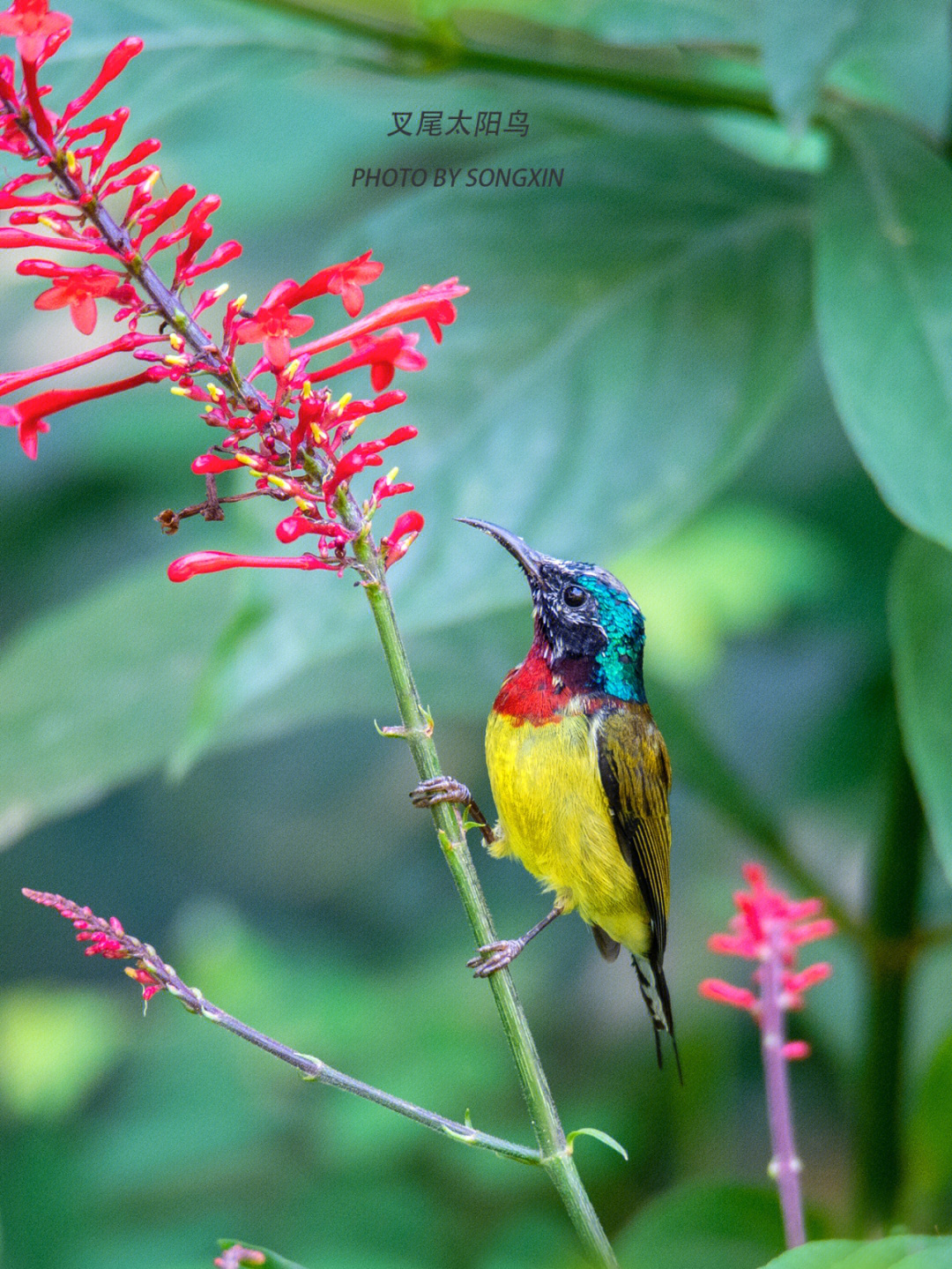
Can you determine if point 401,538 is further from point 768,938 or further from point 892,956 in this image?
point 892,956

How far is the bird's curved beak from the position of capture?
61 centimetres

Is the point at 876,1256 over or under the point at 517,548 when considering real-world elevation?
under

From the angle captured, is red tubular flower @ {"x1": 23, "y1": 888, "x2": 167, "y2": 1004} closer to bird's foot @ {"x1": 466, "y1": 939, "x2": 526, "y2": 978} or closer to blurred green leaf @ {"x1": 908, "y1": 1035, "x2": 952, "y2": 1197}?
bird's foot @ {"x1": 466, "y1": 939, "x2": 526, "y2": 978}

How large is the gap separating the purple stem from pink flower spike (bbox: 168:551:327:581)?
1.17 ft

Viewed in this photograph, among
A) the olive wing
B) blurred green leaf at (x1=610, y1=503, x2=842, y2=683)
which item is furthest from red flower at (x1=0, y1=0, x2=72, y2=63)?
blurred green leaf at (x1=610, y1=503, x2=842, y2=683)

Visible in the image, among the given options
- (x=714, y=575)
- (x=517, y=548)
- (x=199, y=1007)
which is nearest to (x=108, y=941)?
(x=199, y=1007)

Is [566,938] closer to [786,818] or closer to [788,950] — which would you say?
[786,818]

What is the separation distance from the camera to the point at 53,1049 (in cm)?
229

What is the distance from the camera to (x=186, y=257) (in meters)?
0.54

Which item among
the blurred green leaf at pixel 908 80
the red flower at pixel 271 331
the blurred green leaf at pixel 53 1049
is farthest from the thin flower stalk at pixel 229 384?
the blurred green leaf at pixel 53 1049

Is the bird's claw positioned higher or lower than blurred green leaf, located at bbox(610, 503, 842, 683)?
higher

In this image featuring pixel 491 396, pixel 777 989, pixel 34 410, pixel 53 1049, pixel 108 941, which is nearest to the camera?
pixel 108 941

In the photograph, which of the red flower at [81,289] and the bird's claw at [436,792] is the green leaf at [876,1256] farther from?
the red flower at [81,289]

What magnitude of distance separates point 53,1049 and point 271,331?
206 cm
